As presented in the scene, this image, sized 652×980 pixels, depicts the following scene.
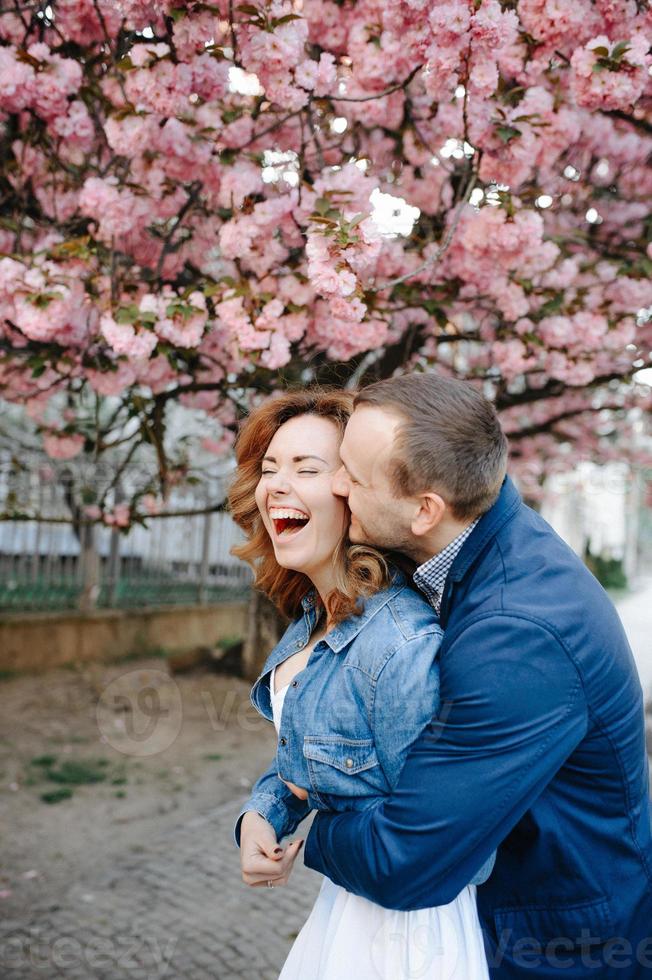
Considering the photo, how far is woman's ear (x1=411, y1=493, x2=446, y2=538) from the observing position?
1.71 m

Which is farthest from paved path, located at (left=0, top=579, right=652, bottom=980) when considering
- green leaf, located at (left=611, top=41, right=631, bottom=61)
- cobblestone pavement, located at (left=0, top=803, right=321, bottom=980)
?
green leaf, located at (left=611, top=41, right=631, bottom=61)

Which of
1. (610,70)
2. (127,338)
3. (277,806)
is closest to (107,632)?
(127,338)

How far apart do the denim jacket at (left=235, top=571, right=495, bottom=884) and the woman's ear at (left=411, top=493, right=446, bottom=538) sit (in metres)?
0.21

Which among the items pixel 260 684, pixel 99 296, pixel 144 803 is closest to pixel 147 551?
pixel 144 803

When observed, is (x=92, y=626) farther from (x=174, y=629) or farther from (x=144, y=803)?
(x=144, y=803)

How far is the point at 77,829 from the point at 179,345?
3.39 meters

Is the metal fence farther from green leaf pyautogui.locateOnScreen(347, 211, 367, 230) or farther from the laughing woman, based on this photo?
the laughing woman

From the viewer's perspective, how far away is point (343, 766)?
1.76m

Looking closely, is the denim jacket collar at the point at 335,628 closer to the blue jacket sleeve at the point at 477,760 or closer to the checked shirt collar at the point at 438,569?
the checked shirt collar at the point at 438,569

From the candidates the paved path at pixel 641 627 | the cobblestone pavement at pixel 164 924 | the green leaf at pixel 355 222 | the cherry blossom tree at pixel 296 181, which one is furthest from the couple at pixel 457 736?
the paved path at pixel 641 627

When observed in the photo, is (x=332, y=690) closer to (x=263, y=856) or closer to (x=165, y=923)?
(x=263, y=856)

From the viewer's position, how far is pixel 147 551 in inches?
393

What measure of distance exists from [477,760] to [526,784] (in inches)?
3.8

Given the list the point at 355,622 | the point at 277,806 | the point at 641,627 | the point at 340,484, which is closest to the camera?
the point at 355,622
